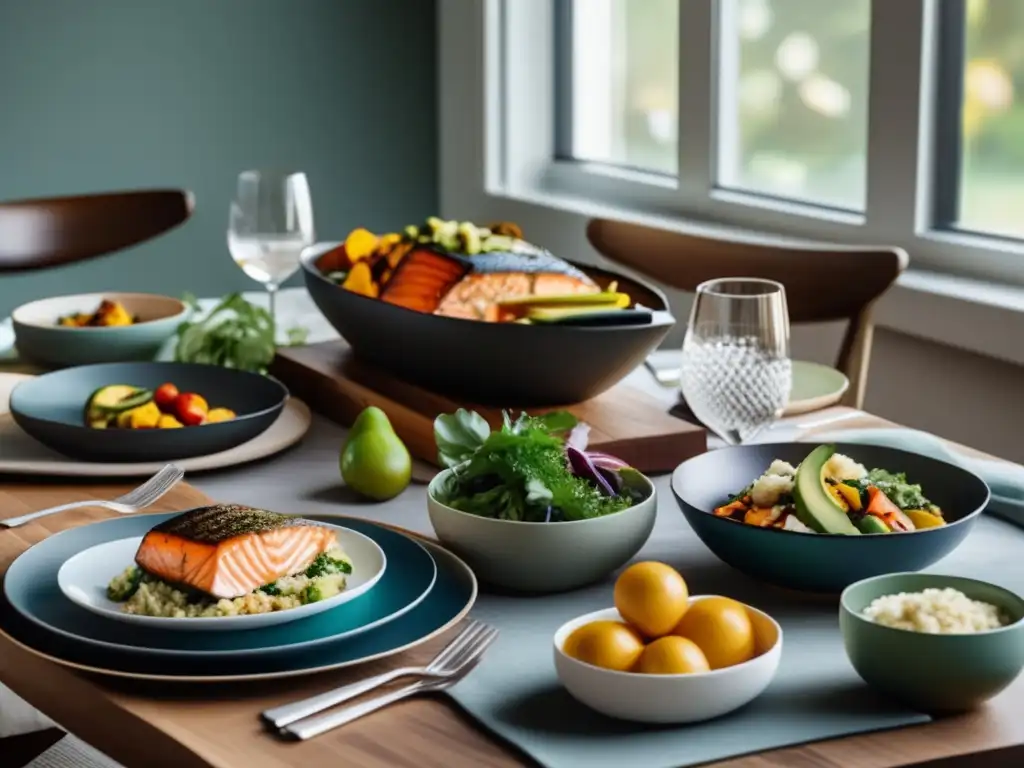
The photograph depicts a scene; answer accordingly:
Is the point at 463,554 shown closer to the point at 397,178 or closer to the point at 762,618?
the point at 762,618

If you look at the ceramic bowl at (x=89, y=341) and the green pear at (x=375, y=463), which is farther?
the ceramic bowl at (x=89, y=341)

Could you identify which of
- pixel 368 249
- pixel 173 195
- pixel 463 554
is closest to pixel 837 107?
pixel 173 195

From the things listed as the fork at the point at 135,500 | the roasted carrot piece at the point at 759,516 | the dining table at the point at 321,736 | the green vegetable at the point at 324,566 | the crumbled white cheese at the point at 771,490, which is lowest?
the dining table at the point at 321,736

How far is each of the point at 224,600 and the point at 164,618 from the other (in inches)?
1.7

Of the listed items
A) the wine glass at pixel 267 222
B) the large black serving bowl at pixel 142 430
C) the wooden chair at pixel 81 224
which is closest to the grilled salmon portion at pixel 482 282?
the large black serving bowl at pixel 142 430

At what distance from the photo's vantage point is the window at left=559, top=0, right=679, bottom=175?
3.69 metres

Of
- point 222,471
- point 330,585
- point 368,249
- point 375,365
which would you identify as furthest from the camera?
point 368,249

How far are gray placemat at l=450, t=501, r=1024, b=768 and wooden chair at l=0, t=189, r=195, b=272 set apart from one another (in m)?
2.09

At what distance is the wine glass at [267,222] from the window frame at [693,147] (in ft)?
4.38

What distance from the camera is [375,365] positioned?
1.67 meters

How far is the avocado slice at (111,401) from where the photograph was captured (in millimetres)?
1495

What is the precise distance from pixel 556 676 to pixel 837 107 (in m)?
2.33

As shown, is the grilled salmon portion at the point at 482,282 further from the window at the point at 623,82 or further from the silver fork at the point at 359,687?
the window at the point at 623,82

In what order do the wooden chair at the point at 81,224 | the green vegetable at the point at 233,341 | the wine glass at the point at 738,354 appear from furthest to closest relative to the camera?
the wooden chair at the point at 81,224 < the green vegetable at the point at 233,341 < the wine glass at the point at 738,354
